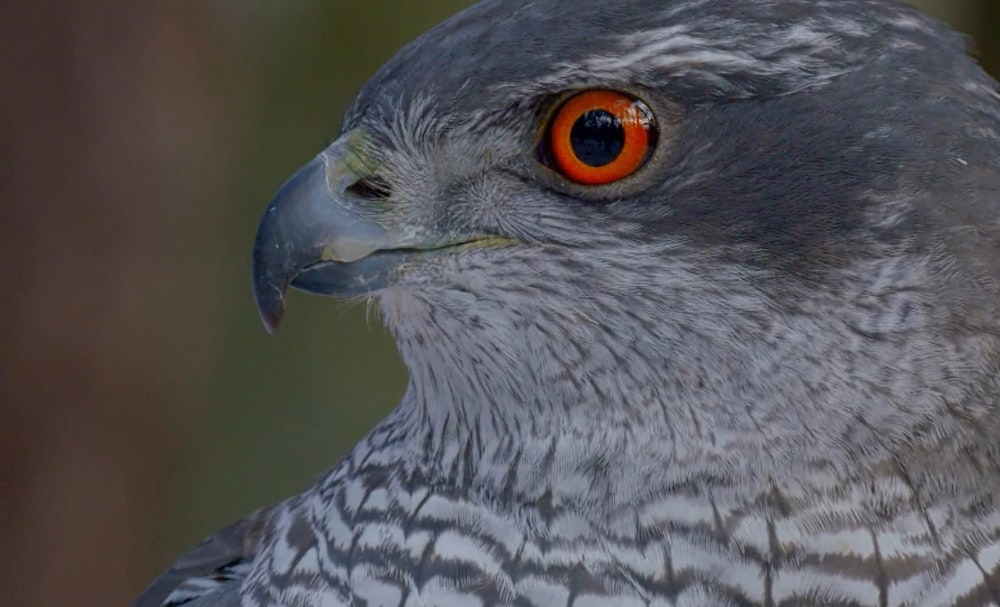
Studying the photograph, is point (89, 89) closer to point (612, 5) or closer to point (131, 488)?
point (131, 488)

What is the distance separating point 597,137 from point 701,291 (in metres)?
Result: 0.35

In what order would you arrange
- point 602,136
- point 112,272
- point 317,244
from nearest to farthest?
1. point 602,136
2. point 317,244
3. point 112,272

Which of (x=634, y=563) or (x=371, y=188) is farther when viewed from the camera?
(x=371, y=188)

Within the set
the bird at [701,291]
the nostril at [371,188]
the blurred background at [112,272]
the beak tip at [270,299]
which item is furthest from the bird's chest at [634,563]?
the blurred background at [112,272]

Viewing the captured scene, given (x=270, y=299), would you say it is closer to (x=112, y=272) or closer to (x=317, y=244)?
(x=317, y=244)

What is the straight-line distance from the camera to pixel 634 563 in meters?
2.37

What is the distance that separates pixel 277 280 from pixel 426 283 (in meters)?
0.30

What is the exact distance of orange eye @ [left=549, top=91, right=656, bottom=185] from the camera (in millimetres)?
2346

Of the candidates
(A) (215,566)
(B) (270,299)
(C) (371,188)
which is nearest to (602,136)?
(C) (371,188)

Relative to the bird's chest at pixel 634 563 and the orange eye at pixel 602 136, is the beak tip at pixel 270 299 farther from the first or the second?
the orange eye at pixel 602 136

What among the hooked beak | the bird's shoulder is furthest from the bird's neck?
the bird's shoulder

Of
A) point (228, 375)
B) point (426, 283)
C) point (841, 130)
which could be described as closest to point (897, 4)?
point (841, 130)

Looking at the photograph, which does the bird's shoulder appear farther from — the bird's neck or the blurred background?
the blurred background

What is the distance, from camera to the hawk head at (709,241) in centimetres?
233
